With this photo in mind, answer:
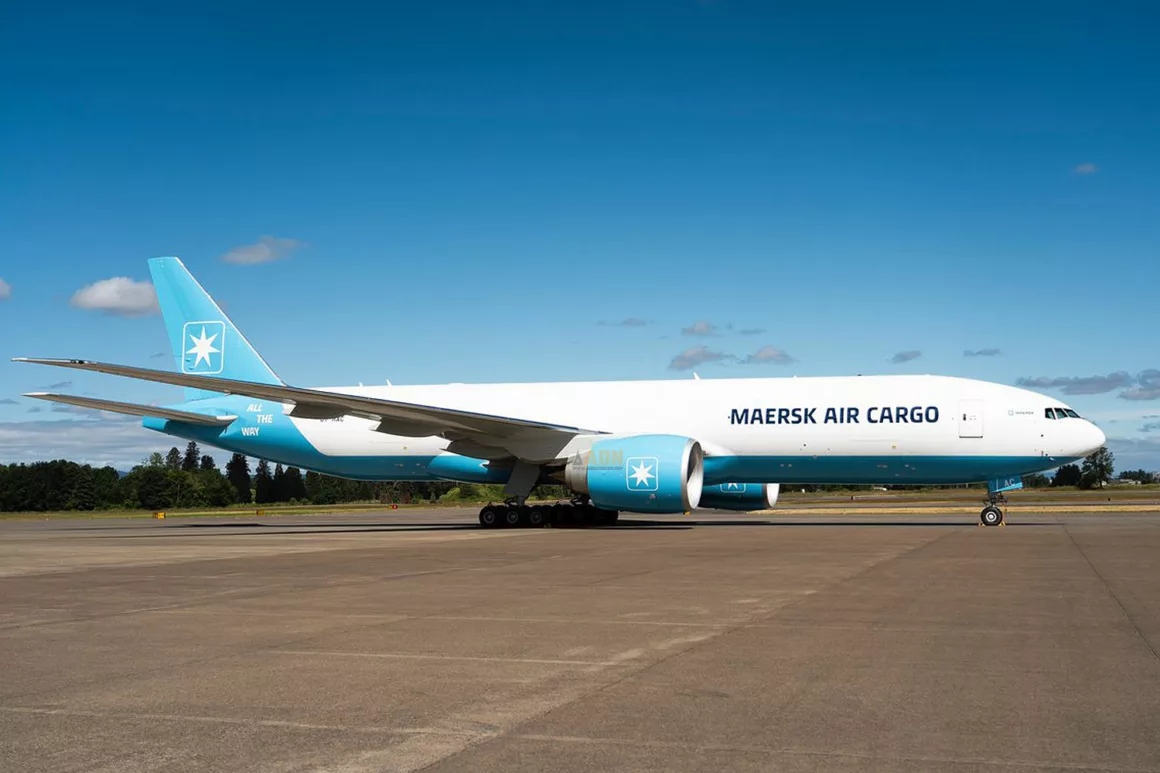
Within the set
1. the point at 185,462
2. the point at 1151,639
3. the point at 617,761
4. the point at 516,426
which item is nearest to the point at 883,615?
the point at 1151,639

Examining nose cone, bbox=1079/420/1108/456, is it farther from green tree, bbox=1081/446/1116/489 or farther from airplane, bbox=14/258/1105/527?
green tree, bbox=1081/446/1116/489

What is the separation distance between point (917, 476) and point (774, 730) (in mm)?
22119

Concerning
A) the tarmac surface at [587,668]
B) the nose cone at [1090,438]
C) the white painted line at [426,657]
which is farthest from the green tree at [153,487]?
the white painted line at [426,657]

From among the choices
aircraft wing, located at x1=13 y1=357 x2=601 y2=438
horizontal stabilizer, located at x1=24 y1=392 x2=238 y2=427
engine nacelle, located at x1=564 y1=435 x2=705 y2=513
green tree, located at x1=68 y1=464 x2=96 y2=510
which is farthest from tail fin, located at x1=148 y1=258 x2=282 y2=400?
green tree, located at x1=68 y1=464 x2=96 y2=510

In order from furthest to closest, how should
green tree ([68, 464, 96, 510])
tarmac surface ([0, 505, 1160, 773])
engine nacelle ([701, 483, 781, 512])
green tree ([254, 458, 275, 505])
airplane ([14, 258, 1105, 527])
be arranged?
1. green tree ([254, 458, 275, 505])
2. green tree ([68, 464, 96, 510])
3. engine nacelle ([701, 483, 781, 512])
4. airplane ([14, 258, 1105, 527])
5. tarmac surface ([0, 505, 1160, 773])

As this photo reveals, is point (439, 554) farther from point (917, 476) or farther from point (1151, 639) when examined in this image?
point (917, 476)

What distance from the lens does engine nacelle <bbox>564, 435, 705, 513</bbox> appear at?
23.7 meters

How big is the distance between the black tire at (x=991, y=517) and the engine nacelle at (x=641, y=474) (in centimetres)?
712

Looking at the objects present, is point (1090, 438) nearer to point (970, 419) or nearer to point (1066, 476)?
point (970, 419)

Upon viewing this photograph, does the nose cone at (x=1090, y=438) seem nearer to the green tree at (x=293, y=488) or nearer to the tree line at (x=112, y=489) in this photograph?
the tree line at (x=112, y=489)

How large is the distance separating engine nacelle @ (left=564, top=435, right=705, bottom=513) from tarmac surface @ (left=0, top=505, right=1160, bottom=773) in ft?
31.6

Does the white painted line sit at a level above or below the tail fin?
below

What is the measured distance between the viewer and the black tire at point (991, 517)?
82.7 ft

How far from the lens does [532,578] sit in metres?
12.7
